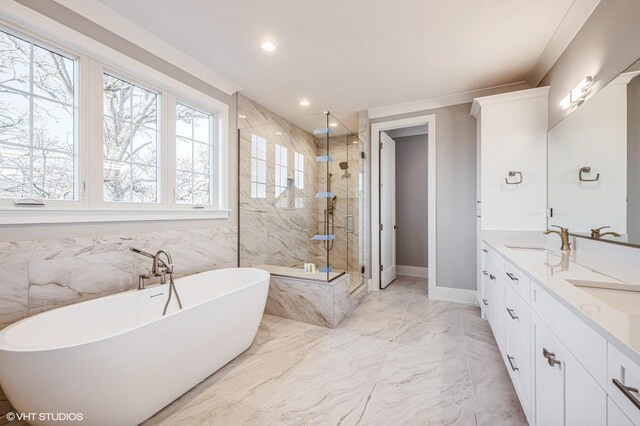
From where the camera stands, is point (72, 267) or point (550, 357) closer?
point (550, 357)

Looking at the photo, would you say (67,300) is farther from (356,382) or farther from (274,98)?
(274,98)

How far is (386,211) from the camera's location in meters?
→ 4.07

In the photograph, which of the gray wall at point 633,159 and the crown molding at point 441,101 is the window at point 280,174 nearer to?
the crown molding at point 441,101

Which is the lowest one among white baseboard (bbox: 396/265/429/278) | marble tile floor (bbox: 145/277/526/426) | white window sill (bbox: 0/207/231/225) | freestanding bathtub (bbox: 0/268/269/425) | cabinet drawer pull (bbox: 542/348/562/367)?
marble tile floor (bbox: 145/277/526/426)

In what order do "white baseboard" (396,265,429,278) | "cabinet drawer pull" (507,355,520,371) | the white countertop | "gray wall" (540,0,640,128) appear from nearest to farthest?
the white countertop, "gray wall" (540,0,640,128), "cabinet drawer pull" (507,355,520,371), "white baseboard" (396,265,429,278)

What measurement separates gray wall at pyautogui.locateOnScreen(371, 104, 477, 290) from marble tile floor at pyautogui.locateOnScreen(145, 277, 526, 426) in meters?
0.74

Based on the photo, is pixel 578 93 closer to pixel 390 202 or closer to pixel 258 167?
pixel 390 202

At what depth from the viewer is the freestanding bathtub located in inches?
44.2

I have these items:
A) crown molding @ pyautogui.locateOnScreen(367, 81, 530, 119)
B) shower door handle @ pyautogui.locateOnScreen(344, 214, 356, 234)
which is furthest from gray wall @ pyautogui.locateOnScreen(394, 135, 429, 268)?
shower door handle @ pyautogui.locateOnScreen(344, 214, 356, 234)

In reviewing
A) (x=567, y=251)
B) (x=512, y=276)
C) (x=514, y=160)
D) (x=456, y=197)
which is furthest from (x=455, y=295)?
(x=512, y=276)

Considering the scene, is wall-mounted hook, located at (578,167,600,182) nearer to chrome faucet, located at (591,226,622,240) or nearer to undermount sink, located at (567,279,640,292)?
chrome faucet, located at (591,226,622,240)

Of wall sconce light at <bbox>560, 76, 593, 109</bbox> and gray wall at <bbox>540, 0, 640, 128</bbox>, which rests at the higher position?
gray wall at <bbox>540, 0, 640, 128</bbox>

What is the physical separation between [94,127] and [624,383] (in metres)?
→ 2.92

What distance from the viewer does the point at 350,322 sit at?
2785 mm
